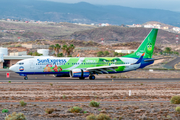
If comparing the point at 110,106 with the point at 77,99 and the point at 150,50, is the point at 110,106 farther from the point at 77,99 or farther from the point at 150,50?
the point at 150,50

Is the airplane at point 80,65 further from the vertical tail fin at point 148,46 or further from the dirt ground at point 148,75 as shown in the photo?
the dirt ground at point 148,75

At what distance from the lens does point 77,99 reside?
25344 millimetres

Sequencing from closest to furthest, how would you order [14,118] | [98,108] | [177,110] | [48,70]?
[14,118], [177,110], [98,108], [48,70]

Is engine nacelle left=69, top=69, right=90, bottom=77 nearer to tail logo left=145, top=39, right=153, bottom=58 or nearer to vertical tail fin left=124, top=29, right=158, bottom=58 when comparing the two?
vertical tail fin left=124, top=29, right=158, bottom=58

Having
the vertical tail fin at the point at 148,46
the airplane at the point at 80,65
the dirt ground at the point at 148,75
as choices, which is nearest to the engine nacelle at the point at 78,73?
the airplane at the point at 80,65

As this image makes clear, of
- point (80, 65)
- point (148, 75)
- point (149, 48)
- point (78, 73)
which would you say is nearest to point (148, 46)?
point (149, 48)

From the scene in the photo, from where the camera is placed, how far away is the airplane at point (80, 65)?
44919mm

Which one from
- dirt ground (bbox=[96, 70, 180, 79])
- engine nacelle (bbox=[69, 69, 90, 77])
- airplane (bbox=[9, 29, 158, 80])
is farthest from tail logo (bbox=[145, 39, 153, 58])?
engine nacelle (bbox=[69, 69, 90, 77])

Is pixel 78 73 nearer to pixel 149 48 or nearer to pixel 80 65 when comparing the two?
pixel 80 65

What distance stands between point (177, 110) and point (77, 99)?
368 inches

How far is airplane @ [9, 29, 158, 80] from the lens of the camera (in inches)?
1768

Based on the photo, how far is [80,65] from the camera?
156 ft

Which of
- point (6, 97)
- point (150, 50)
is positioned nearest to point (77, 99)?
point (6, 97)

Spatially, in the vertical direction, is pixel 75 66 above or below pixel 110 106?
above
